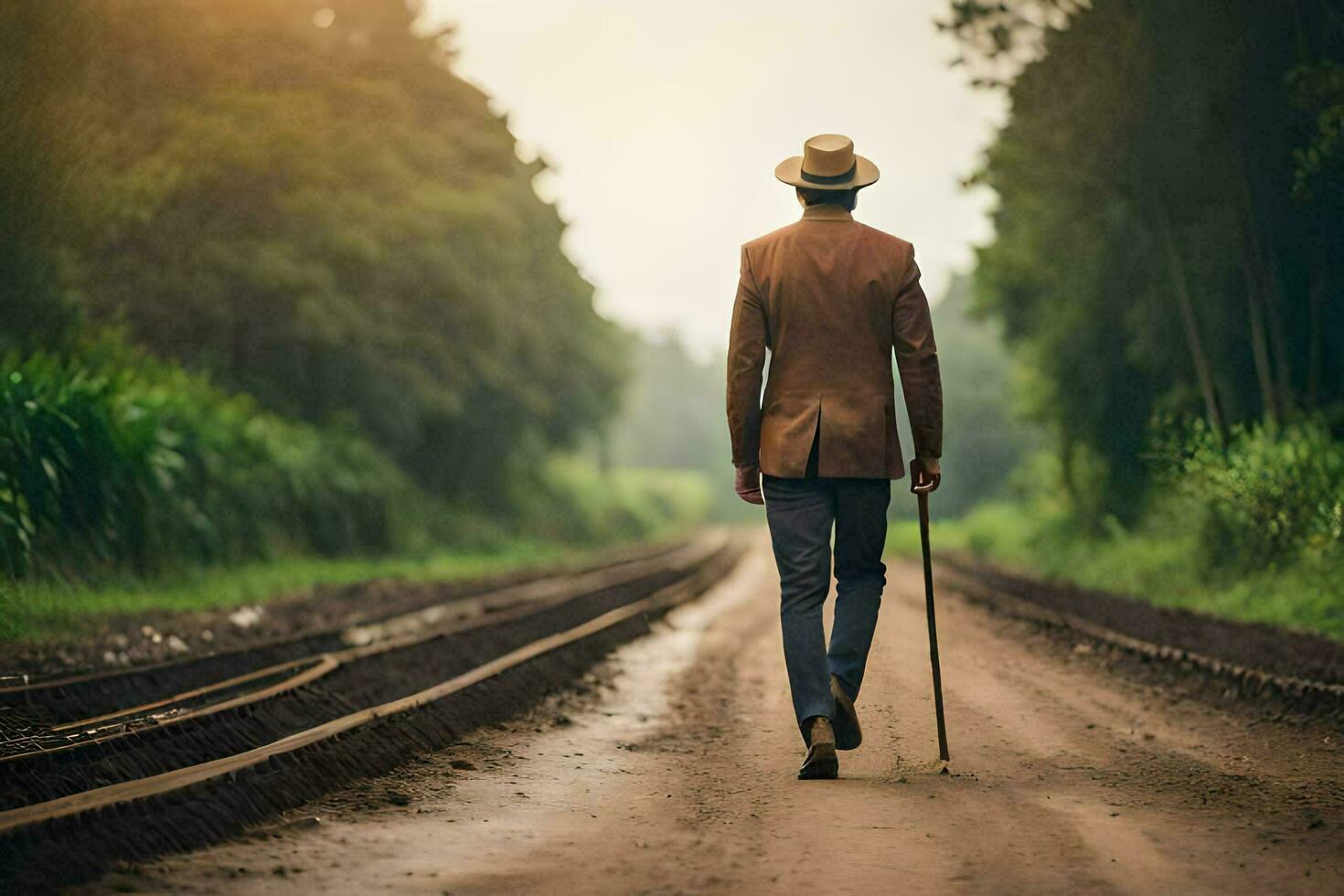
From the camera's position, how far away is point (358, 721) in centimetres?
567

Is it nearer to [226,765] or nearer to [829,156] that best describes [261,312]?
[829,156]

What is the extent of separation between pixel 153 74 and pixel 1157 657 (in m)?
19.2

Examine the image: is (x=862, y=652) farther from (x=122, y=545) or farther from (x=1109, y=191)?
(x=1109, y=191)

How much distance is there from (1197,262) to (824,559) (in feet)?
42.9

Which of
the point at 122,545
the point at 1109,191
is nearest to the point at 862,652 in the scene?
the point at 122,545

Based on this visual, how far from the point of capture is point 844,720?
5.40m

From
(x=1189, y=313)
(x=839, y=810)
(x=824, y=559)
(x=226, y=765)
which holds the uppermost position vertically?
(x=1189, y=313)

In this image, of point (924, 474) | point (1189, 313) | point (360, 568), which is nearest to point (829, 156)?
point (924, 474)

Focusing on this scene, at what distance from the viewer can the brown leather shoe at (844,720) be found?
5.39 metres

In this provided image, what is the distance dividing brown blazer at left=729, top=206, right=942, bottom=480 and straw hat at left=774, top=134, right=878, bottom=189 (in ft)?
0.57

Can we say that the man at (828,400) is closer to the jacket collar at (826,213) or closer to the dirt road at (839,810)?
the jacket collar at (826,213)

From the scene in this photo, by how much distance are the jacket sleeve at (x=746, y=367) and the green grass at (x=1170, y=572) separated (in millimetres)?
7617

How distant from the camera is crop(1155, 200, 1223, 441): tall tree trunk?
641 inches

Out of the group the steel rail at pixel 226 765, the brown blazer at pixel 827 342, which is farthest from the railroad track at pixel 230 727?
the brown blazer at pixel 827 342
